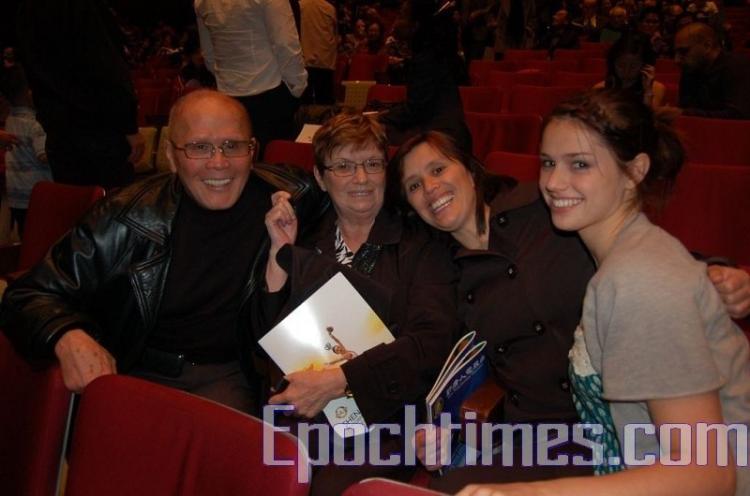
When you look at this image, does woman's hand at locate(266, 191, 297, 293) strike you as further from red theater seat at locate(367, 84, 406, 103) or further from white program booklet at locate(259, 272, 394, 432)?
red theater seat at locate(367, 84, 406, 103)

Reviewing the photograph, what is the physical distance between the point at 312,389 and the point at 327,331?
5.9 inches

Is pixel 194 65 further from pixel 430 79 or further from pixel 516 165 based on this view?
pixel 516 165

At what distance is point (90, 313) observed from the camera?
1.92 m

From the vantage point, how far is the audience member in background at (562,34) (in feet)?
31.3

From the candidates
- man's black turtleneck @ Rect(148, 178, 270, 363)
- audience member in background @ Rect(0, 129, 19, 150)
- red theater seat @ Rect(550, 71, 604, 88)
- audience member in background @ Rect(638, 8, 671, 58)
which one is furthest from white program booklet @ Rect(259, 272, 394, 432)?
audience member in background @ Rect(638, 8, 671, 58)

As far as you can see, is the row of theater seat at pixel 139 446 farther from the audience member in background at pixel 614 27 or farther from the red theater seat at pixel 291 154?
the audience member in background at pixel 614 27

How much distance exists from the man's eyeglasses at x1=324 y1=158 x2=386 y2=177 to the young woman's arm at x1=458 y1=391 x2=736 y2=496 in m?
1.12

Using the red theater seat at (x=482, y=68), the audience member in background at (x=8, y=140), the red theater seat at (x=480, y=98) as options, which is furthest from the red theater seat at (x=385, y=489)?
the red theater seat at (x=482, y=68)

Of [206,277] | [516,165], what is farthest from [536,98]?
[206,277]

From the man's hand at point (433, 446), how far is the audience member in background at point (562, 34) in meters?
8.53

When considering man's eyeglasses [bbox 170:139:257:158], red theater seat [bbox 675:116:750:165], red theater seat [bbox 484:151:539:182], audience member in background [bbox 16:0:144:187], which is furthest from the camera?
red theater seat [bbox 675:116:750:165]

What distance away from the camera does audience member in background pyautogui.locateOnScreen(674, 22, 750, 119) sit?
4199 mm

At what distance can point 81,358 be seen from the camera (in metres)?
1.57

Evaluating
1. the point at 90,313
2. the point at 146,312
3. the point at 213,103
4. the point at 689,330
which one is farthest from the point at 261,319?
the point at 689,330
